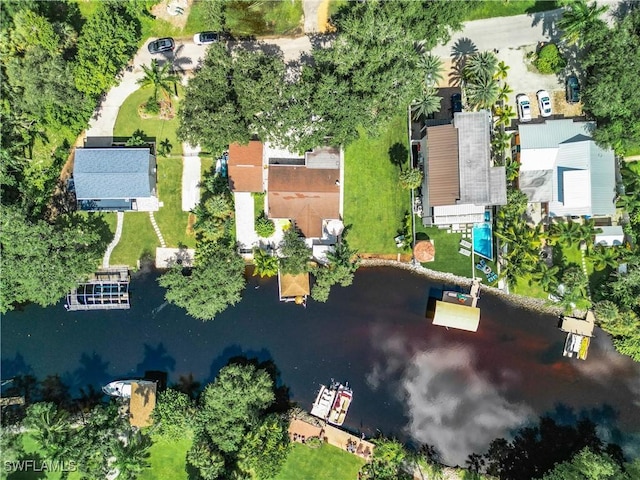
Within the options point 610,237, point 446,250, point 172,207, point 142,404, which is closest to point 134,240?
point 172,207

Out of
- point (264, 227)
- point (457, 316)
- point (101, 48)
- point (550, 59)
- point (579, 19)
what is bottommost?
point (457, 316)

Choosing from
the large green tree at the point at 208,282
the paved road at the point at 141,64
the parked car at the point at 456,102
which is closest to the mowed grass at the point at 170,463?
the large green tree at the point at 208,282

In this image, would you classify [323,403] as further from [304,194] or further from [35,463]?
[35,463]

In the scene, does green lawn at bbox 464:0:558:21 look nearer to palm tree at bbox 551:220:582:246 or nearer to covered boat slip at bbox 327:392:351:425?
palm tree at bbox 551:220:582:246

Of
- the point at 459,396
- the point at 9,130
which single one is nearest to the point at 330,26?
the point at 9,130

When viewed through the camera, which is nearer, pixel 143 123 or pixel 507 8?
pixel 507 8

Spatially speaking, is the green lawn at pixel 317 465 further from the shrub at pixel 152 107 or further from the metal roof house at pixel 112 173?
the shrub at pixel 152 107
